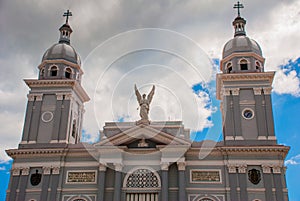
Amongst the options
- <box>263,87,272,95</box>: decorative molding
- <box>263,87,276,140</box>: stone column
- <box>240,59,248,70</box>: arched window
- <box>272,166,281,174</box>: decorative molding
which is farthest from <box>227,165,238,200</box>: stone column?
<box>240,59,248,70</box>: arched window

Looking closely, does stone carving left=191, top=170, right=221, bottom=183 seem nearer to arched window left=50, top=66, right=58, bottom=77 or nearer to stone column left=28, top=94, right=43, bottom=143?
stone column left=28, top=94, right=43, bottom=143

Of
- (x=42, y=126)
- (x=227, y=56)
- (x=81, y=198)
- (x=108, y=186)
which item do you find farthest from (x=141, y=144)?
(x=227, y=56)

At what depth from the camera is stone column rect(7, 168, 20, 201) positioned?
32834 mm

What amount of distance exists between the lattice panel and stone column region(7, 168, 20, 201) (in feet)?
31.7

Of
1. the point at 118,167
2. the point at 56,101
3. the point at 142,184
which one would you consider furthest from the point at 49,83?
the point at 142,184

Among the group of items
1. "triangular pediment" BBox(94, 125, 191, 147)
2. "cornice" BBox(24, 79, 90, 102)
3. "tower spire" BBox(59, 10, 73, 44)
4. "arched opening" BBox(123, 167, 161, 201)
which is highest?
"tower spire" BBox(59, 10, 73, 44)

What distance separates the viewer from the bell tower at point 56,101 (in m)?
35.4

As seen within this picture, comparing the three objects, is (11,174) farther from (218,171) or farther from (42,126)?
(218,171)

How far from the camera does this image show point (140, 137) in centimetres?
3378

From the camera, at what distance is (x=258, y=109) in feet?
114

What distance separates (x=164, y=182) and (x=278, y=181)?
9227mm

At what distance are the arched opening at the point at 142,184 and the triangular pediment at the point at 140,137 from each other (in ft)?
8.59

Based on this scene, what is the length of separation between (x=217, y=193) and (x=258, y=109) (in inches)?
338

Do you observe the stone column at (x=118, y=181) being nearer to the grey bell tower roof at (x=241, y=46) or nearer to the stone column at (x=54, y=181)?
the stone column at (x=54, y=181)
